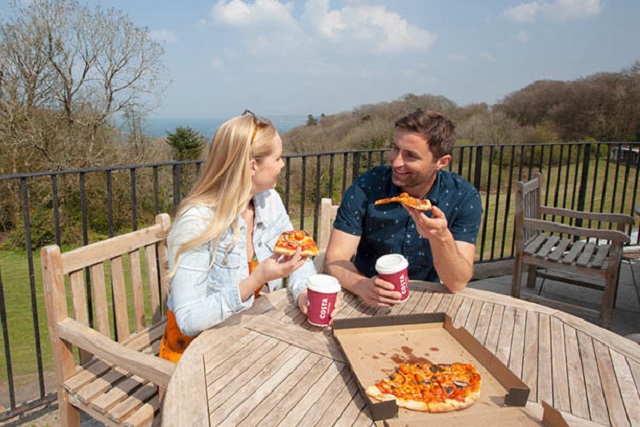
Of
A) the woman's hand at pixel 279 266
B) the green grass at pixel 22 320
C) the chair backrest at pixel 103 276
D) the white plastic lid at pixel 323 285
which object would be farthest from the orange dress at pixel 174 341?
the green grass at pixel 22 320

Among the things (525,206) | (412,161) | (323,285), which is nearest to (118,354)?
(323,285)

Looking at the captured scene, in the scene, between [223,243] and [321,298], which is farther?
[223,243]

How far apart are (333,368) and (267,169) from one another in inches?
34.5

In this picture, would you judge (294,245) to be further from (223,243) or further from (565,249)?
(565,249)

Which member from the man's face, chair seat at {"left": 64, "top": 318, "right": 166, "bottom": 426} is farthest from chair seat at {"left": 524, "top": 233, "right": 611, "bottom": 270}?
chair seat at {"left": 64, "top": 318, "right": 166, "bottom": 426}

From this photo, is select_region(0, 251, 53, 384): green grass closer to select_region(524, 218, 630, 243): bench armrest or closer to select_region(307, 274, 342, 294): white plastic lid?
select_region(307, 274, 342, 294): white plastic lid

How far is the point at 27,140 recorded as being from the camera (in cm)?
1235

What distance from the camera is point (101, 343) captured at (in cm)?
159

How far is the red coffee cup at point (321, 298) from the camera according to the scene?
60.3 inches

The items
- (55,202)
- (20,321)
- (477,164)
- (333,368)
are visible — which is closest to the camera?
(333,368)

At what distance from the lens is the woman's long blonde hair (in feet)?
5.64

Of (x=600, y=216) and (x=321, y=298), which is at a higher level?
(x=321, y=298)

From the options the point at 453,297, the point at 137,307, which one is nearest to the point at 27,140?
the point at 137,307

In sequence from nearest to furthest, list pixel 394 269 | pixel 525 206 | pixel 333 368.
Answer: pixel 333 368 < pixel 394 269 < pixel 525 206
